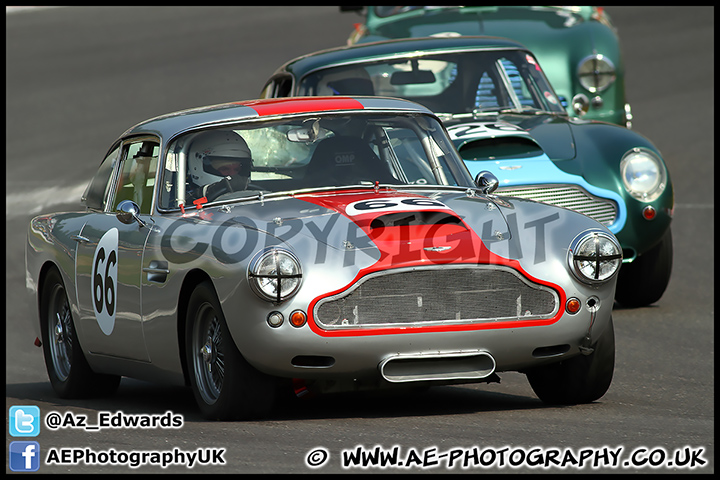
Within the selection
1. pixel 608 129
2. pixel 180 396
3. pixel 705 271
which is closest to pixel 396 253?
pixel 180 396

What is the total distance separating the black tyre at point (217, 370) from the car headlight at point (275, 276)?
291mm

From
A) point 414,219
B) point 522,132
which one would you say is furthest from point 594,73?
point 414,219

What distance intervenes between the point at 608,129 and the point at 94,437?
507cm

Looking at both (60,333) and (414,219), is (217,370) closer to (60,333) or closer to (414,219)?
(414,219)

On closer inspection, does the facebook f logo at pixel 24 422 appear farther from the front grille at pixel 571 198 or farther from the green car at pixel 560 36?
the green car at pixel 560 36

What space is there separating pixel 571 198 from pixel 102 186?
3081mm

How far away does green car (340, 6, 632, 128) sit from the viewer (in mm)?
11953

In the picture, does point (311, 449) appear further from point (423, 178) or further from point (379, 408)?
point (423, 178)

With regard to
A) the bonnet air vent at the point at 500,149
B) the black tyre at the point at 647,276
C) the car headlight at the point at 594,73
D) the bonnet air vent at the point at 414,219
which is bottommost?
the black tyre at the point at 647,276

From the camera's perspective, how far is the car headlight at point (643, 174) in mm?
8984

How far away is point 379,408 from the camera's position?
605cm

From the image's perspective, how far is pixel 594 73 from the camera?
39.2 ft

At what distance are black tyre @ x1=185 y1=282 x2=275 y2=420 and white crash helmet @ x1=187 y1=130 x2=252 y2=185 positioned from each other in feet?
2.97

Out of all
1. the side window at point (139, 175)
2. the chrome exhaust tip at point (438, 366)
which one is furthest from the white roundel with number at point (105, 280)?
the chrome exhaust tip at point (438, 366)
